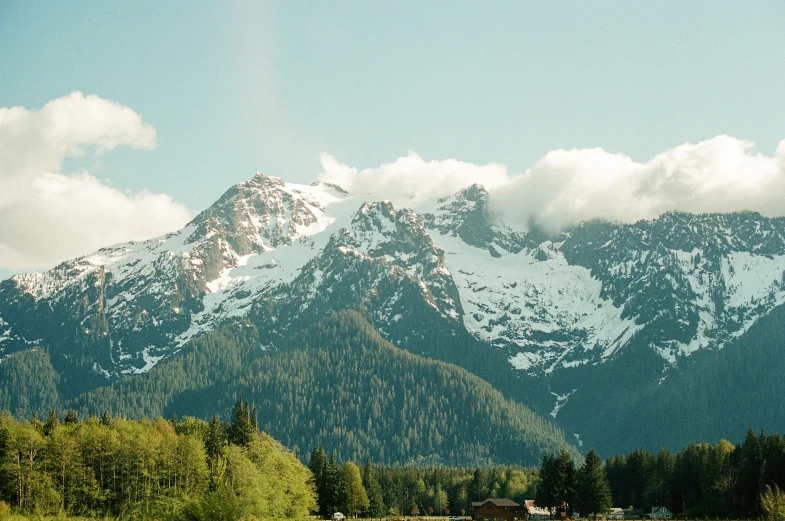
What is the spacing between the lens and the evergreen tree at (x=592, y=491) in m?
171

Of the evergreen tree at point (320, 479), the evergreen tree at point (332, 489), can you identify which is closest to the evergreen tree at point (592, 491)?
the evergreen tree at point (332, 489)

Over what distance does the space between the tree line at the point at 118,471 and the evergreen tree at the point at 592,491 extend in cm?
5508

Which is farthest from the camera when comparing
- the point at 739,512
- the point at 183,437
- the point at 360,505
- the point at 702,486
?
the point at 360,505

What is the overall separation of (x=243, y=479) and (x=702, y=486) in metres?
86.8

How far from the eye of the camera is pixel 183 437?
14388 centimetres

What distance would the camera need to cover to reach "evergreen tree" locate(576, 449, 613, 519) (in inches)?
6718

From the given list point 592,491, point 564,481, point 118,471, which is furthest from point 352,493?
point 118,471

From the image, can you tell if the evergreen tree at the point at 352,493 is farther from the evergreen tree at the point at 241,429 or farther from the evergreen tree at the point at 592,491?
the evergreen tree at the point at 592,491

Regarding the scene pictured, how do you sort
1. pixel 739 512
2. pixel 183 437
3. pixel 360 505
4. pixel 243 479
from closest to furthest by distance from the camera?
pixel 243 479 < pixel 183 437 < pixel 739 512 < pixel 360 505

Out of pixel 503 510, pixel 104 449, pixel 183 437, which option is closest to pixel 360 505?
pixel 503 510

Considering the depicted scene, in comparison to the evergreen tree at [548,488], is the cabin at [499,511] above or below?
below

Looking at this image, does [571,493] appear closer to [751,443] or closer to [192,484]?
[751,443]

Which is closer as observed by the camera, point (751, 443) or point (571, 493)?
point (751, 443)

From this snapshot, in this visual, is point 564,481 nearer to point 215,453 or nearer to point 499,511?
point 499,511
